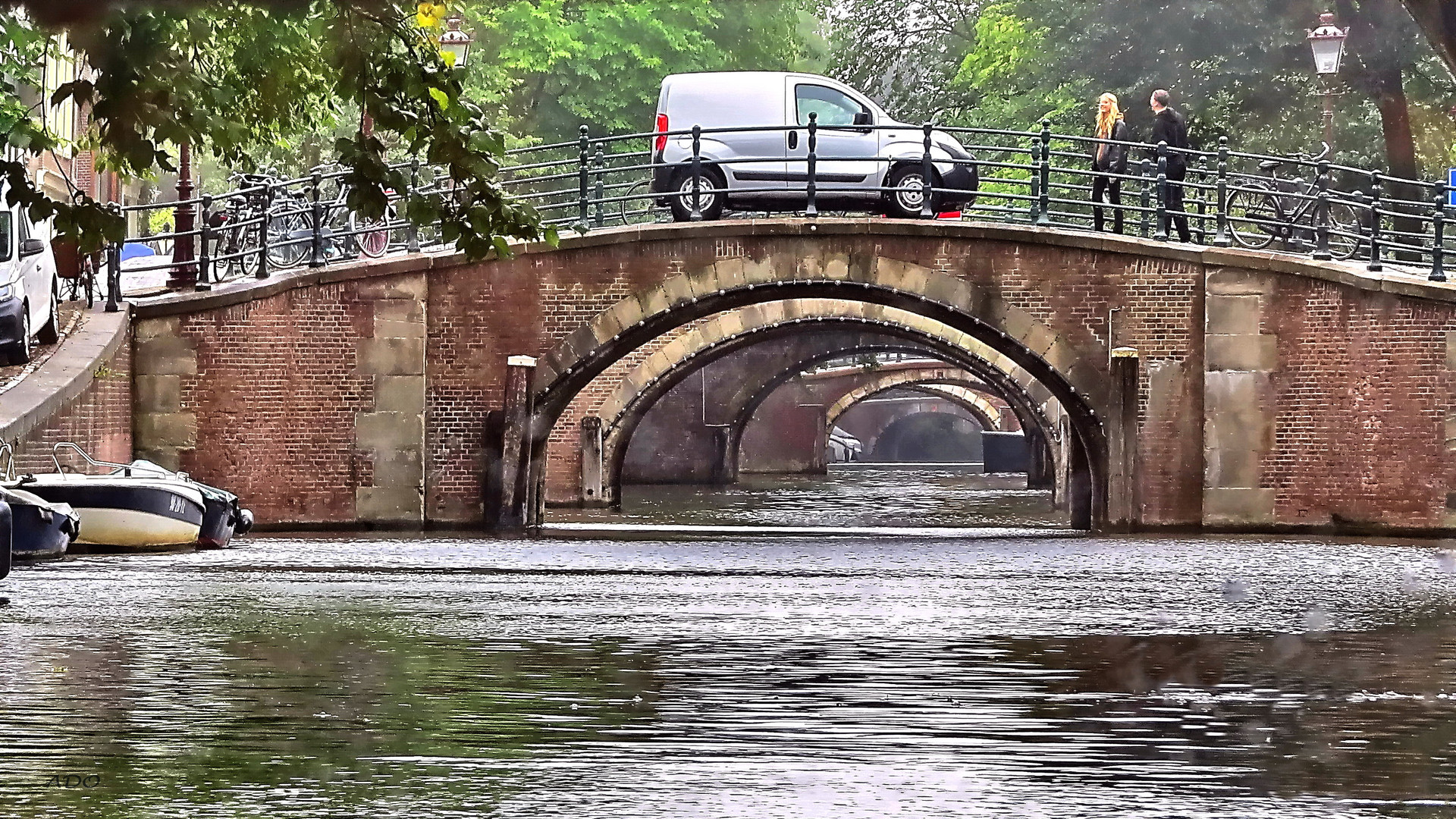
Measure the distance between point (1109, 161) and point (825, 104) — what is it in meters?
3.23

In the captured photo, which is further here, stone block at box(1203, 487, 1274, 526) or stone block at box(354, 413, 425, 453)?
stone block at box(354, 413, 425, 453)

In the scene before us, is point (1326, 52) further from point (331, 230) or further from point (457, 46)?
point (331, 230)

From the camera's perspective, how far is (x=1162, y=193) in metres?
21.4

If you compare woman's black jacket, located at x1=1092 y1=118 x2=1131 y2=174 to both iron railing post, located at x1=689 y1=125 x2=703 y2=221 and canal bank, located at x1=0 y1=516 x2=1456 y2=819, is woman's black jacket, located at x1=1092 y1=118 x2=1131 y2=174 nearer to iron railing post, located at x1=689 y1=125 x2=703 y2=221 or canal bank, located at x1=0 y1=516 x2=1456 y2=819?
iron railing post, located at x1=689 y1=125 x2=703 y2=221

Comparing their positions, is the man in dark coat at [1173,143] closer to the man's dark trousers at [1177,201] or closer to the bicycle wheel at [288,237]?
the man's dark trousers at [1177,201]

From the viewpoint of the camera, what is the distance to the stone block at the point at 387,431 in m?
21.5

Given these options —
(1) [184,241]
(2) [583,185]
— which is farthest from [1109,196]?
(1) [184,241]

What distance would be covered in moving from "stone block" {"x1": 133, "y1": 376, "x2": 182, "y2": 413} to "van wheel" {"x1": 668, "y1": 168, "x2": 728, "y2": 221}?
4723mm

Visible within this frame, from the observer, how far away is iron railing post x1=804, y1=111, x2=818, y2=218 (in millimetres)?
21359

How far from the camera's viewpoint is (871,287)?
22.0 meters

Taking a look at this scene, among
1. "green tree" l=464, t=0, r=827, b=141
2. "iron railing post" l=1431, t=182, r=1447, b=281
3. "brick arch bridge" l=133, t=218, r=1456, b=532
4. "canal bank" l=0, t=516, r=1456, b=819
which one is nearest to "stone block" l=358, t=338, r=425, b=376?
"brick arch bridge" l=133, t=218, r=1456, b=532

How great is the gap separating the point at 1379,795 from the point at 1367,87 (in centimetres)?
2375

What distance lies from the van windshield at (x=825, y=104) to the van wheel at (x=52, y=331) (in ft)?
24.2

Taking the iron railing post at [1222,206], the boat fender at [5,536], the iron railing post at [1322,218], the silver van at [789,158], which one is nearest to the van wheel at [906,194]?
the silver van at [789,158]
